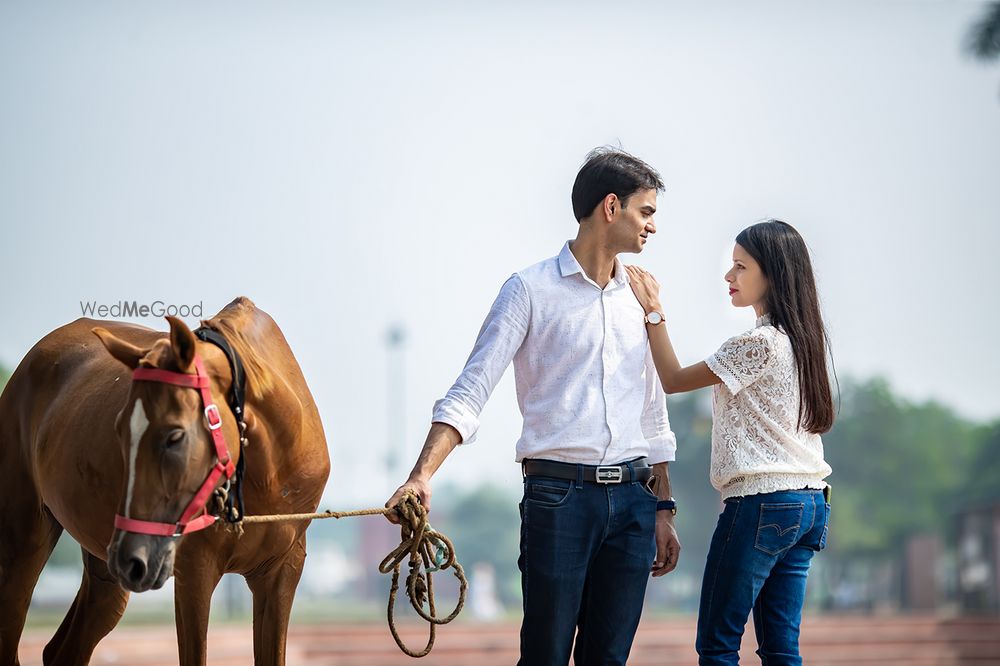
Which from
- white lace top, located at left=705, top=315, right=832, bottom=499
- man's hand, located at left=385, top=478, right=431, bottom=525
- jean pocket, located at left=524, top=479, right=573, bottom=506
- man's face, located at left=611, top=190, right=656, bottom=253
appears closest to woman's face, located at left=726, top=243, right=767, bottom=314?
white lace top, located at left=705, top=315, right=832, bottom=499

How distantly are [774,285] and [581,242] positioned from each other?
710mm

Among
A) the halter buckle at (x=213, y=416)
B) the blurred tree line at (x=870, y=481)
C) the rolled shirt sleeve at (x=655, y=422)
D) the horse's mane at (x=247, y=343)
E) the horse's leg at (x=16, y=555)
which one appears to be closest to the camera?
the halter buckle at (x=213, y=416)

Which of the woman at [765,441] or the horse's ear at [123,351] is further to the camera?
the woman at [765,441]

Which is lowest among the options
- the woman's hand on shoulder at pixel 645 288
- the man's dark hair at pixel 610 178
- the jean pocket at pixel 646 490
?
the jean pocket at pixel 646 490

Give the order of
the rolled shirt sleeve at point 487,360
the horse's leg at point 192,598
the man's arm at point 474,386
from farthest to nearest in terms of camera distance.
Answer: the horse's leg at point 192,598
the rolled shirt sleeve at point 487,360
the man's arm at point 474,386

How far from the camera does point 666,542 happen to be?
3.93m

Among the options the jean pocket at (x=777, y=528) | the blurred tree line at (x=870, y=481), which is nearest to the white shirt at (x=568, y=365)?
the jean pocket at (x=777, y=528)

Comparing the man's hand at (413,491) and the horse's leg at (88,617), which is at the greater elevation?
the man's hand at (413,491)

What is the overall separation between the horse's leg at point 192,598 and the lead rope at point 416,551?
318 mm

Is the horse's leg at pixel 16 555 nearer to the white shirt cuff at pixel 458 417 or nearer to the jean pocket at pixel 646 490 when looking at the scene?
the white shirt cuff at pixel 458 417

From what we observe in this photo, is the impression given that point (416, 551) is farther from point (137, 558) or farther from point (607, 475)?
point (137, 558)

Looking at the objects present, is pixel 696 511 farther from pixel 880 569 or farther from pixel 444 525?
pixel 444 525

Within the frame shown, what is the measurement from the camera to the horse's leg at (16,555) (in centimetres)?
504

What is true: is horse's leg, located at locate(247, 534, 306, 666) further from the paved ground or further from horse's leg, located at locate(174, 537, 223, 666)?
the paved ground
